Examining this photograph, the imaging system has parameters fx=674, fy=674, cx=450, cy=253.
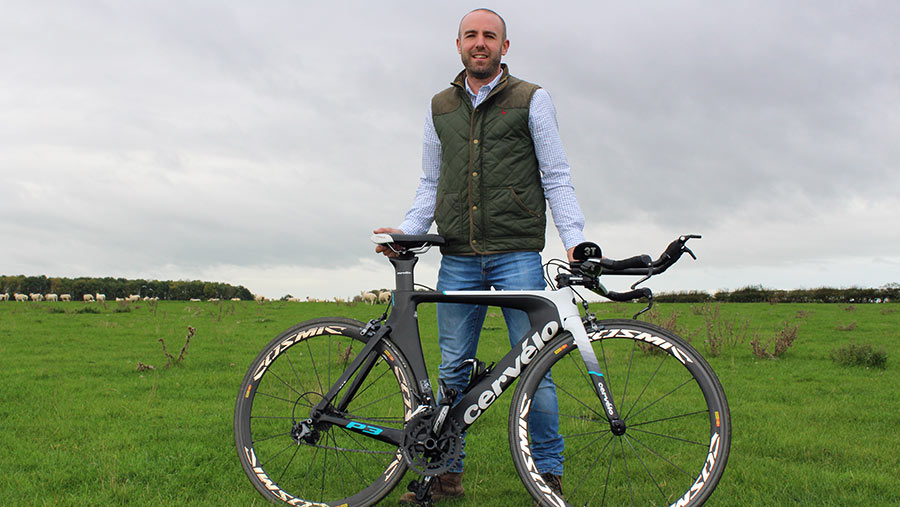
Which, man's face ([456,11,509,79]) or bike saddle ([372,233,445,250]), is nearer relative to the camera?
bike saddle ([372,233,445,250])

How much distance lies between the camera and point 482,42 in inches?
191

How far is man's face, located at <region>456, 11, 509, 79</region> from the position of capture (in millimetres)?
4852

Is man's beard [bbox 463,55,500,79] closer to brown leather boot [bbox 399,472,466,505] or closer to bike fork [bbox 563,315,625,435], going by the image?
bike fork [bbox 563,315,625,435]

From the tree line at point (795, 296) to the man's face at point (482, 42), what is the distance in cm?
3196

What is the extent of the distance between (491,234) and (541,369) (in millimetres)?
1043

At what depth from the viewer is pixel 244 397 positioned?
4.97 metres

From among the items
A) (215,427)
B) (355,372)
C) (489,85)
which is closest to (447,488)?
(355,372)

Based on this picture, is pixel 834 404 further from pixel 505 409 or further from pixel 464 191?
pixel 464 191

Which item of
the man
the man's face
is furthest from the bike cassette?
the man's face

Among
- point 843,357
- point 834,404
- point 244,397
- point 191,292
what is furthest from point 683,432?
point 191,292

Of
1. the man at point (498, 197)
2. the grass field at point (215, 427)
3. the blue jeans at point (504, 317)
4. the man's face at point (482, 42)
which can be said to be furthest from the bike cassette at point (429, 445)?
the man's face at point (482, 42)

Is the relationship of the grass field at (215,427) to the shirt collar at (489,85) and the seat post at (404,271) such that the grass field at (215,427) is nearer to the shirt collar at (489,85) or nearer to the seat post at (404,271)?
the seat post at (404,271)

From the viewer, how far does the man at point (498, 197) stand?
485cm

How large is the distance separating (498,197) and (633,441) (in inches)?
134
